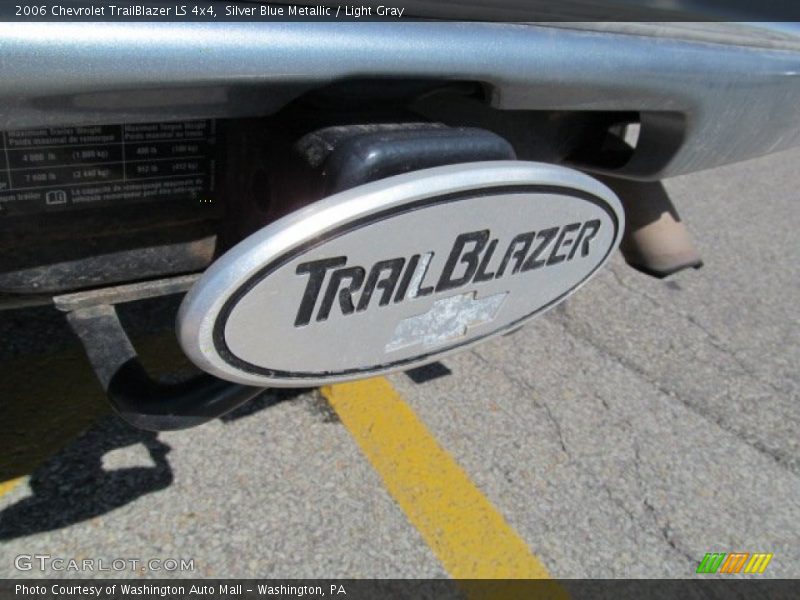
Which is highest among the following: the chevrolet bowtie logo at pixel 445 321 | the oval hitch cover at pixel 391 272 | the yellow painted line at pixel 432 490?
the oval hitch cover at pixel 391 272

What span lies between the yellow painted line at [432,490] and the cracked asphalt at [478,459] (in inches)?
1.2

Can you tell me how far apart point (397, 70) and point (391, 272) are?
0.26 m

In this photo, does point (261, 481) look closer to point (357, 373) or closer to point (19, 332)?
point (357, 373)

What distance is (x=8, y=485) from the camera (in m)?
1.64

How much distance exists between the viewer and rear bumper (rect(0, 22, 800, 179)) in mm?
853

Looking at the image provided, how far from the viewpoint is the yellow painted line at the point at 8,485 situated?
1623mm

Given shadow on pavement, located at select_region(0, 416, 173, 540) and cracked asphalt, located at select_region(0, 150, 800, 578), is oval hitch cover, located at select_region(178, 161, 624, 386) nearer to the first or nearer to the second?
cracked asphalt, located at select_region(0, 150, 800, 578)

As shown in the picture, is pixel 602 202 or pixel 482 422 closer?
pixel 602 202

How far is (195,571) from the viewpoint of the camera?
1.53 meters

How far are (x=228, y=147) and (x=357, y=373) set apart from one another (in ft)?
1.27

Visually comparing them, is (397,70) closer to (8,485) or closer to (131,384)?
(131,384)

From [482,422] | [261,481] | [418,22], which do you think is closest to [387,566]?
[261,481]

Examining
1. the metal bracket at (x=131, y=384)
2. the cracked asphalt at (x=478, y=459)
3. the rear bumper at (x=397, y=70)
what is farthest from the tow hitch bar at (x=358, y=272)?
the cracked asphalt at (x=478, y=459)

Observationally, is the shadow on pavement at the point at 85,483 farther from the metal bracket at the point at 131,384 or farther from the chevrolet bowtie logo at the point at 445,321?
the chevrolet bowtie logo at the point at 445,321
